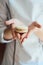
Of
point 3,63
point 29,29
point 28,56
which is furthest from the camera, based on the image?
point 3,63

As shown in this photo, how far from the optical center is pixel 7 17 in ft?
2.34

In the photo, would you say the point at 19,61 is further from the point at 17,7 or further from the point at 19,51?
the point at 17,7

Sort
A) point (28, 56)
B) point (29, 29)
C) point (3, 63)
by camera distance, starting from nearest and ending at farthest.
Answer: point (29, 29) < point (28, 56) < point (3, 63)

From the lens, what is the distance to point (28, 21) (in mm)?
715

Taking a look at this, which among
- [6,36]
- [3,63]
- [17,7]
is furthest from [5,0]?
[3,63]

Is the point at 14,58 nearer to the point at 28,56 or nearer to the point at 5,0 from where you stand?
the point at 28,56

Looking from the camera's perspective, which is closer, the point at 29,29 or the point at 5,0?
the point at 29,29

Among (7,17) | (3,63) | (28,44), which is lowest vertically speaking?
(3,63)

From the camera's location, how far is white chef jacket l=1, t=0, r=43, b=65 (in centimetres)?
67

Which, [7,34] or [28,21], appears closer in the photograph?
[7,34]

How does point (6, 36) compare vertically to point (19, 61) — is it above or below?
above

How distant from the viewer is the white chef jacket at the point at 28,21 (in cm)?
67

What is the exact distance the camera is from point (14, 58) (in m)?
0.69

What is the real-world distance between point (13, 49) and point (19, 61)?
6 centimetres
